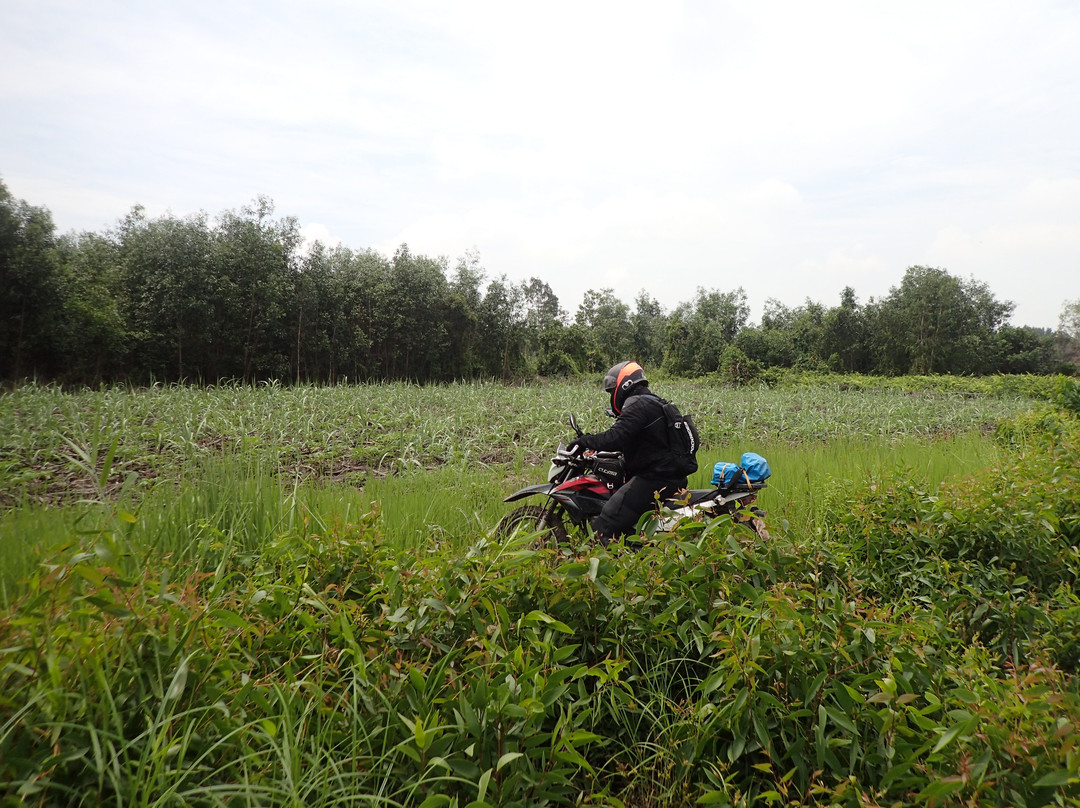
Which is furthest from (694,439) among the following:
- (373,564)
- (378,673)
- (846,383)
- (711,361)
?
(711,361)

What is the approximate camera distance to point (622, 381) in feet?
13.4

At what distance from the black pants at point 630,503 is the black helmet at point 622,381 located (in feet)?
1.90

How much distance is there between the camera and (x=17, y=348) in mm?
14609

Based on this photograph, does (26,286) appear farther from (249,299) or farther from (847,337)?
(847,337)

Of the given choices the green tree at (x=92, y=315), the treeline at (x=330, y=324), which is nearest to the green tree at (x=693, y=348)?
the treeline at (x=330, y=324)

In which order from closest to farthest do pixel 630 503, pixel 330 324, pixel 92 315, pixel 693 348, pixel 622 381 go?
A: pixel 630 503 < pixel 622 381 < pixel 92 315 < pixel 330 324 < pixel 693 348

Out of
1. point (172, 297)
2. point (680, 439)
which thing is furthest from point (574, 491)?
point (172, 297)

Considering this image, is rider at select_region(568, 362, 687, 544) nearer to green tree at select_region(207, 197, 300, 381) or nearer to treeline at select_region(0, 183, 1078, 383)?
treeline at select_region(0, 183, 1078, 383)

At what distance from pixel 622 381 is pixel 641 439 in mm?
450

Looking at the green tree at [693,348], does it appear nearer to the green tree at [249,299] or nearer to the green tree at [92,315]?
the green tree at [249,299]

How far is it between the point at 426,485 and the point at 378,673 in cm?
366

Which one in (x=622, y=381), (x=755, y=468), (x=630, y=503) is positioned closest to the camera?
(x=755, y=468)

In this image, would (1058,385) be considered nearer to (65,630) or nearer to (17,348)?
(65,630)

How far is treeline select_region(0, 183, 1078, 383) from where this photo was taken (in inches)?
646
